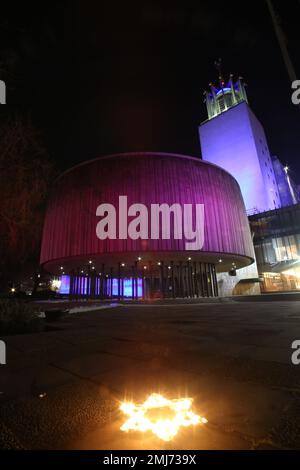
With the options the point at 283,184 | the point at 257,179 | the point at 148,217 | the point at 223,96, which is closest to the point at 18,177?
the point at 148,217

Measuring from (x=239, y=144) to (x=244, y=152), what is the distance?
3.15m

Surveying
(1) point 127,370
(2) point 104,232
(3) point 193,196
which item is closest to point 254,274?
(3) point 193,196

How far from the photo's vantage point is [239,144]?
63.4 meters

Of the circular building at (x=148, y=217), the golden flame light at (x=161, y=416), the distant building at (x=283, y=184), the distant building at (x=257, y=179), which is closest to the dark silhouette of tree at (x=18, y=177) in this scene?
the golden flame light at (x=161, y=416)

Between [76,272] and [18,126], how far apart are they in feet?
102

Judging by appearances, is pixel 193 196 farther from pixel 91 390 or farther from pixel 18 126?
pixel 91 390

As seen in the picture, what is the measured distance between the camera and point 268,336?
448 cm

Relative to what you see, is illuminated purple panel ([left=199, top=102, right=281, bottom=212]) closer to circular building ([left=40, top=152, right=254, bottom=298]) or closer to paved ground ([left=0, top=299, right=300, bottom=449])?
circular building ([left=40, top=152, right=254, bottom=298])

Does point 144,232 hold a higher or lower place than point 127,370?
higher

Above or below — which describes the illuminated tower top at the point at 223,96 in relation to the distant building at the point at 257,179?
above

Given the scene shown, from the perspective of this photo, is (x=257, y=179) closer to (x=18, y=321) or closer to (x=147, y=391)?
(x=18, y=321)

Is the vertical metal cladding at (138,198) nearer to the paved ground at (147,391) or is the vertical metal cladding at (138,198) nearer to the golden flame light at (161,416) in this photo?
the paved ground at (147,391)

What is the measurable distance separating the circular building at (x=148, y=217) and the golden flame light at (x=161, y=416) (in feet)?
80.1

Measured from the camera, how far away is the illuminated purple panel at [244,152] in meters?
57.8
